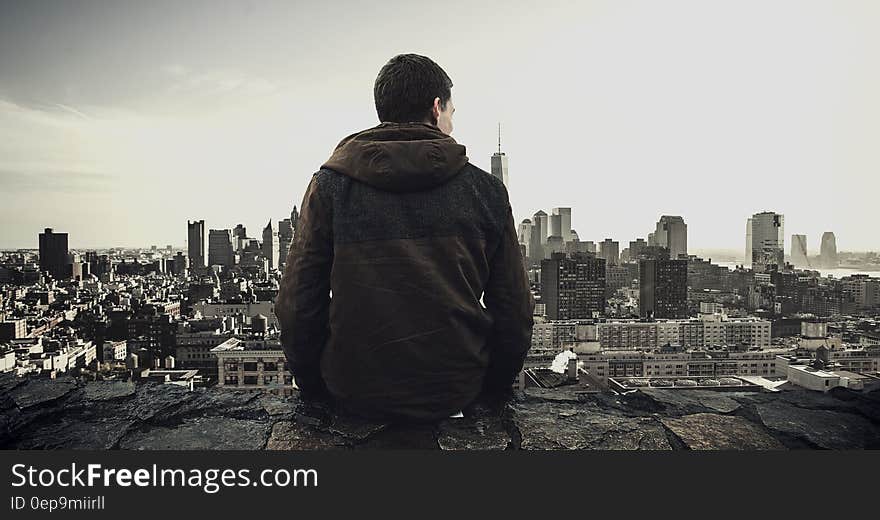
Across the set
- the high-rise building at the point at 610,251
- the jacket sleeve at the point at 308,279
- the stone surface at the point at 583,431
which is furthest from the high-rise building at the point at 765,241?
the jacket sleeve at the point at 308,279

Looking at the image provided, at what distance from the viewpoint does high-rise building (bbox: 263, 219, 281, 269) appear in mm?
2694

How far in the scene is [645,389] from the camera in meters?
2.16

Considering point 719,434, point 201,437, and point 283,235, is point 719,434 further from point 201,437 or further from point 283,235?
point 283,235

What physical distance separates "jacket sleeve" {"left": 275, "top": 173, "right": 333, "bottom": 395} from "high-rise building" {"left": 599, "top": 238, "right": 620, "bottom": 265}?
229 centimetres

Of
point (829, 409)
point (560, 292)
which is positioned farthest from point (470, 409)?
point (560, 292)

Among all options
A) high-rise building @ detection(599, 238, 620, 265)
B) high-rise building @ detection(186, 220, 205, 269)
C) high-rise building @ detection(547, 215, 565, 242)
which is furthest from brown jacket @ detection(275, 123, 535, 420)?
high-rise building @ detection(186, 220, 205, 269)

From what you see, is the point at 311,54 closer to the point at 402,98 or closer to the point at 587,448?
the point at 402,98

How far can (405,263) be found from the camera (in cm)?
136

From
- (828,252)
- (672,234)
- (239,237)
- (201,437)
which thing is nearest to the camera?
(201,437)

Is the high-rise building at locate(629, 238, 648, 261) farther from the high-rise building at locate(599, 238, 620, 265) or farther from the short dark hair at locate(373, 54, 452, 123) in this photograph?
the short dark hair at locate(373, 54, 452, 123)

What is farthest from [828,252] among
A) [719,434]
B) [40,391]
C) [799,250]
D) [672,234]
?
[40,391]

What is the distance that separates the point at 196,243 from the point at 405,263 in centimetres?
243

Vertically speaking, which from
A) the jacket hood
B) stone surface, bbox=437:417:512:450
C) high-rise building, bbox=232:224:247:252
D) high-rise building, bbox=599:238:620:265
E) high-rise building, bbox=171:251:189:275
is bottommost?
stone surface, bbox=437:417:512:450

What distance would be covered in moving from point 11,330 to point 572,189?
2950 millimetres
